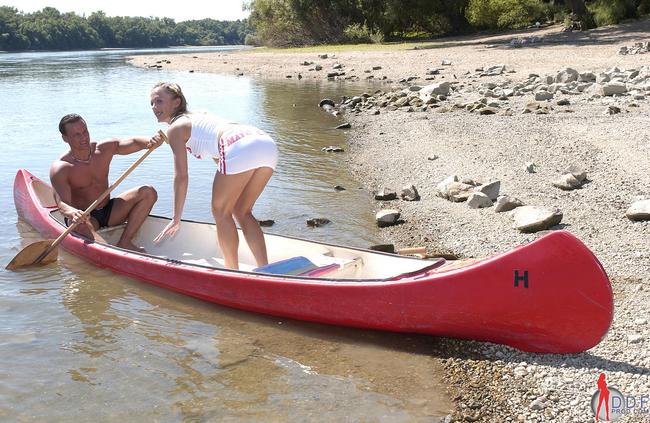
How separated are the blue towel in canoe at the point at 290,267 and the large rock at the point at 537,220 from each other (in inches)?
86.6

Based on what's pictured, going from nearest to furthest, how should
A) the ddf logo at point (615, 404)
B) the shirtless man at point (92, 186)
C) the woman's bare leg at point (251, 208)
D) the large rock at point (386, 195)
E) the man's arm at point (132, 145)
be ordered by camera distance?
1. the ddf logo at point (615, 404)
2. the woman's bare leg at point (251, 208)
3. the shirtless man at point (92, 186)
4. the man's arm at point (132, 145)
5. the large rock at point (386, 195)

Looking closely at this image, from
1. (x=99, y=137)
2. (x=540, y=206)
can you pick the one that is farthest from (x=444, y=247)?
(x=99, y=137)

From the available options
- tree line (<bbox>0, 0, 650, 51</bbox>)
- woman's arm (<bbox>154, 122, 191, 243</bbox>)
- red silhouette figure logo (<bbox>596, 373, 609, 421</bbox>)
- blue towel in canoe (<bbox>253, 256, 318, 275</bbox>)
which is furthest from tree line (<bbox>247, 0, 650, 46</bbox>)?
red silhouette figure logo (<bbox>596, 373, 609, 421</bbox>)

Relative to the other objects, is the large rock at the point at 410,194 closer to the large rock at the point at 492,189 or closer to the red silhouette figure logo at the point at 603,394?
the large rock at the point at 492,189

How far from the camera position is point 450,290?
4.49 meters

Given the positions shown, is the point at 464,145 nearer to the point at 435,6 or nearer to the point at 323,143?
the point at 323,143

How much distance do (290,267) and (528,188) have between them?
3719 mm

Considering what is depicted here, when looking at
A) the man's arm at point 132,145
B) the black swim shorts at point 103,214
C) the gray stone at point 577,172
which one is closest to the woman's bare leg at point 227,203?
the man's arm at point 132,145

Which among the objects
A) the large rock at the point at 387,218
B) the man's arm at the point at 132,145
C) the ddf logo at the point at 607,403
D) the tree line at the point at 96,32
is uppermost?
the tree line at the point at 96,32

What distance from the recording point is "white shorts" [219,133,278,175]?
5.15 m

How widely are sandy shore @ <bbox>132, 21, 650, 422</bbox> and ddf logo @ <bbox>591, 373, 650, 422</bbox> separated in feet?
0.11

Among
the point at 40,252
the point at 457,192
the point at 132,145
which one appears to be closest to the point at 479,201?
the point at 457,192

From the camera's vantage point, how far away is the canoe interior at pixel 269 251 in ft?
18.1

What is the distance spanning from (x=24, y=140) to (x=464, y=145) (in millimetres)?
9603
